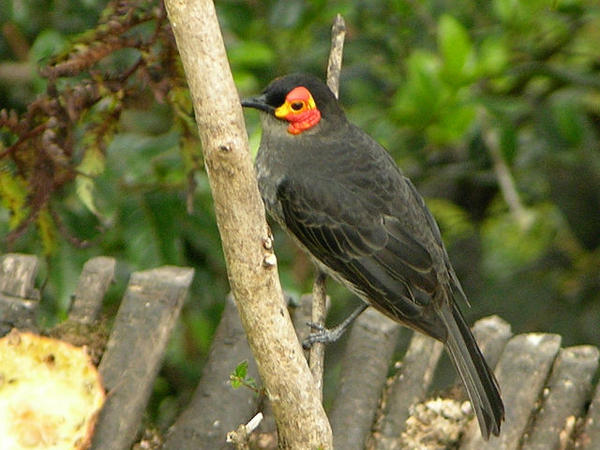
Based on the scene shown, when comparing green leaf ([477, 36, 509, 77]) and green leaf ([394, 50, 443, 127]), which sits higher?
green leaf ([477, 36, 509, 77])

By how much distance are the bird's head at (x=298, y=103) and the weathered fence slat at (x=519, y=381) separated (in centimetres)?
92

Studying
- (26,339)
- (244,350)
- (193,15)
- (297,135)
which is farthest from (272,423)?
(193,15)

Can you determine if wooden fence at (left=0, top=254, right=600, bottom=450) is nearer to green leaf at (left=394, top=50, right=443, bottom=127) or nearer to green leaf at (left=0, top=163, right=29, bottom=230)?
green leaf at (left=0, top=163, right=29, bottom=230)

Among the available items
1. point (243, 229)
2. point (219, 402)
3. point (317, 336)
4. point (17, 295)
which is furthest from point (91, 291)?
point (243, 229)

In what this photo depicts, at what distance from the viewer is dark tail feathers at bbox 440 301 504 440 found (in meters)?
2.88

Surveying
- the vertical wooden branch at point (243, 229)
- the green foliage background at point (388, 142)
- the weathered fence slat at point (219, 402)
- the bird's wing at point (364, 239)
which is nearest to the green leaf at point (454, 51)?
the green foliage background at point (388, 142)

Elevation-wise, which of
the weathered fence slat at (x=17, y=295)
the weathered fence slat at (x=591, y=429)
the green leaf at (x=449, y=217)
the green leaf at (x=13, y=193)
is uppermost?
the green leaf at (x=449, y=217)

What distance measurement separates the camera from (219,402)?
295cm

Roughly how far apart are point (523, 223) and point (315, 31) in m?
1.14

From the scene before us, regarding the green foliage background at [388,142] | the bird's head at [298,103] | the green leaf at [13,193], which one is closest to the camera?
the green leaf at [13,193]

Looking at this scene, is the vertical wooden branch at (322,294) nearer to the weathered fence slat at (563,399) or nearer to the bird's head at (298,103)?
the bird's head at (298,103)

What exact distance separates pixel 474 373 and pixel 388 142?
131 cm

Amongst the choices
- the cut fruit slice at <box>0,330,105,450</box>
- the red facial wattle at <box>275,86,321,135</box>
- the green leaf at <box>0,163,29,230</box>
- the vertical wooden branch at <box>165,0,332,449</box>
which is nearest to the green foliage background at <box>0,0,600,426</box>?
the green leaf at <box>0,163,29,230</box>

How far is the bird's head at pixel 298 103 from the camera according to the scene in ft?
10.7
